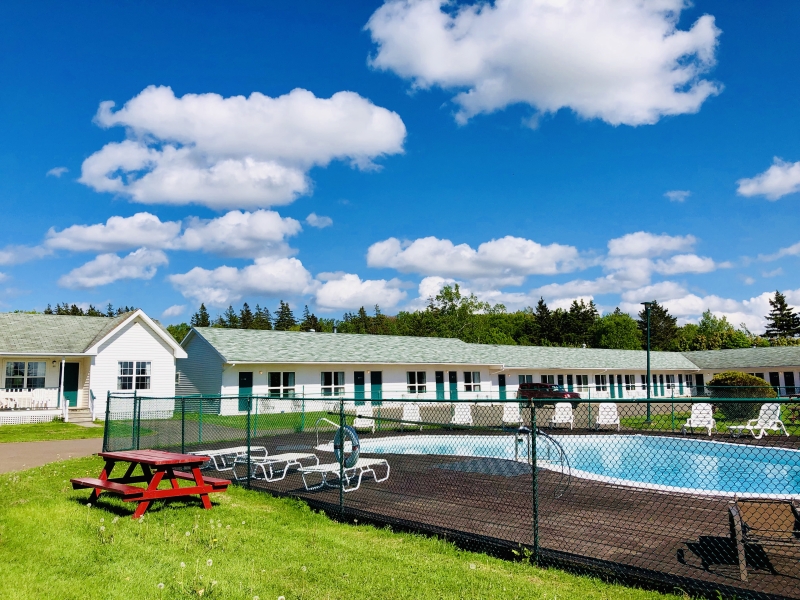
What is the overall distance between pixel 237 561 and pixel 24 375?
994 inches

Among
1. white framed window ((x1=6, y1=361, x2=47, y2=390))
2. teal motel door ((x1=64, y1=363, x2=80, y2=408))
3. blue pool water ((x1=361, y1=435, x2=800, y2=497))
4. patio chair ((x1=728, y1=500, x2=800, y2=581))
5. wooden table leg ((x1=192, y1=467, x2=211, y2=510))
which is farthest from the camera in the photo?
teal motel door ((x1=64, y1=363, x2=80, y2=408))

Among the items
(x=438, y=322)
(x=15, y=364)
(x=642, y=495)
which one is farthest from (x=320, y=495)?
(x=438, y=322)

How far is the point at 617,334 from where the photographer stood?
78125 mm

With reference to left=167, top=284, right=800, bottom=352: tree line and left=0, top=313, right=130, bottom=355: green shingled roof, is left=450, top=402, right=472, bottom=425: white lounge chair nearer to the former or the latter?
left=0, top=313, right=130, bottom=355: green shingled roof

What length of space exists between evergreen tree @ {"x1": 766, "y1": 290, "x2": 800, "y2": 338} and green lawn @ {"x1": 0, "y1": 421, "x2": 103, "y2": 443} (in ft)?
306

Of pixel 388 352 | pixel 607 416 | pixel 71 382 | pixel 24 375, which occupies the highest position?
pixel 388 352

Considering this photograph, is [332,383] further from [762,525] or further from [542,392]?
[762,525]

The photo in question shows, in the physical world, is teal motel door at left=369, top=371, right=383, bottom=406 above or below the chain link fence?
above

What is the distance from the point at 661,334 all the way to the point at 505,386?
58980mm

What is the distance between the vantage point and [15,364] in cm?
2677

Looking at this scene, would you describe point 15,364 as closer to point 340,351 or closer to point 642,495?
point 340,351

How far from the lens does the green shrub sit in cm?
1913

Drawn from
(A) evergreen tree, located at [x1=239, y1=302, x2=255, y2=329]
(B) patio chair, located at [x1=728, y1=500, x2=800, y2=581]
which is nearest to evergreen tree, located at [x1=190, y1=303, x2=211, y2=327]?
(A) evergreen tree, located at [x1=239, y1=302, x2=255, y2=329]

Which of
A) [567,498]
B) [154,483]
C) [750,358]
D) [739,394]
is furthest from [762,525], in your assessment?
[750,358]
